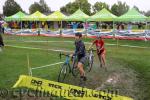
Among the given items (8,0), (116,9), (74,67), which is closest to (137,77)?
(74,67)

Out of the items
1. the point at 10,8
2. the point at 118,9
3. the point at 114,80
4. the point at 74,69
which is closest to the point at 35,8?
the point at 10,8

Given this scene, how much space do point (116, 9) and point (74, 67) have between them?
127m

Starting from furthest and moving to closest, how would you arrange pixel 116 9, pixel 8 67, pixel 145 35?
pixel 116 9 → pixel 145 35 → pixel 8 67

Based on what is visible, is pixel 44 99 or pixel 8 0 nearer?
pixel 44 99

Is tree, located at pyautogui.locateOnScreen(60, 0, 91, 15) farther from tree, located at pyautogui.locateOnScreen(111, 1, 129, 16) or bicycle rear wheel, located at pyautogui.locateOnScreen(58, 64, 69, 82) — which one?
bicycle rear wheel, located at pyautogui.locateOnScreen(58, 64, 69, 82)

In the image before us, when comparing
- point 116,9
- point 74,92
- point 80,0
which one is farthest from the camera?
point 116,9

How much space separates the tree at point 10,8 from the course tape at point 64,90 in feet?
278

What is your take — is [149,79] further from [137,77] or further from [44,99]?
[44,99]

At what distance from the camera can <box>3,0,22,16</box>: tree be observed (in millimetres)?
96188

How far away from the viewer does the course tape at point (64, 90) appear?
10.9 m

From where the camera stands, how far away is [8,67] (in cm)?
1811

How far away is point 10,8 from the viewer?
97625 mm

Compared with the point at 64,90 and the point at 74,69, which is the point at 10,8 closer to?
the point at 74,69

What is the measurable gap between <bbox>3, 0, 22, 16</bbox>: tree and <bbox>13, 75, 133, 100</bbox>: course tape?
84.6 m
